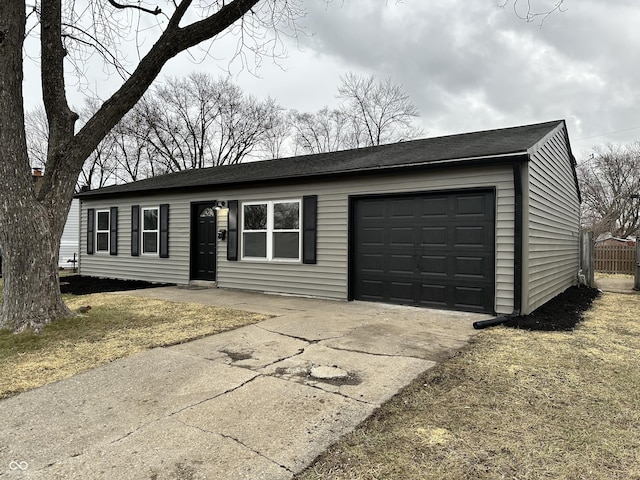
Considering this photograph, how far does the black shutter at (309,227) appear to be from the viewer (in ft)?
26.0

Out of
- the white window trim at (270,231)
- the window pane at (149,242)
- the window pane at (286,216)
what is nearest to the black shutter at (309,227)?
the white window trim at (270,231)

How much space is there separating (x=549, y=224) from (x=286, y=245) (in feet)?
17.7

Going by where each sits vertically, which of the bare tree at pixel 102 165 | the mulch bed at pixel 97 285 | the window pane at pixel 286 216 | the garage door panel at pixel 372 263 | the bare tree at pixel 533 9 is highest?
the bare tree at pixel 102 165

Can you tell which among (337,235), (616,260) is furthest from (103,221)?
(616,260)

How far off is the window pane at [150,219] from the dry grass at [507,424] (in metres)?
9.54

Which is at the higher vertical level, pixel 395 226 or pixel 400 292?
pixel 395 226

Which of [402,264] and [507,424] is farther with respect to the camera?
[402,264]

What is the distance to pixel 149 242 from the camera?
11.1m

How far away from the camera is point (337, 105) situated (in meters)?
26.2

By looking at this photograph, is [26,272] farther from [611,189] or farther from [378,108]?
[611,189]

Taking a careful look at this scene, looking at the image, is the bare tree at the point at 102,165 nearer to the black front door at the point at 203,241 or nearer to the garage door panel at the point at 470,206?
the black front door at the point at 203,241

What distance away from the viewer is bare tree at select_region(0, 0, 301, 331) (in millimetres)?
4883

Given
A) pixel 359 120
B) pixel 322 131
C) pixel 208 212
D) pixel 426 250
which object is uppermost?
pixel 359 120

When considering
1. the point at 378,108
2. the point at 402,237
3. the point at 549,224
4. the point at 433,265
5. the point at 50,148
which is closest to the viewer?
the point at 50,148
